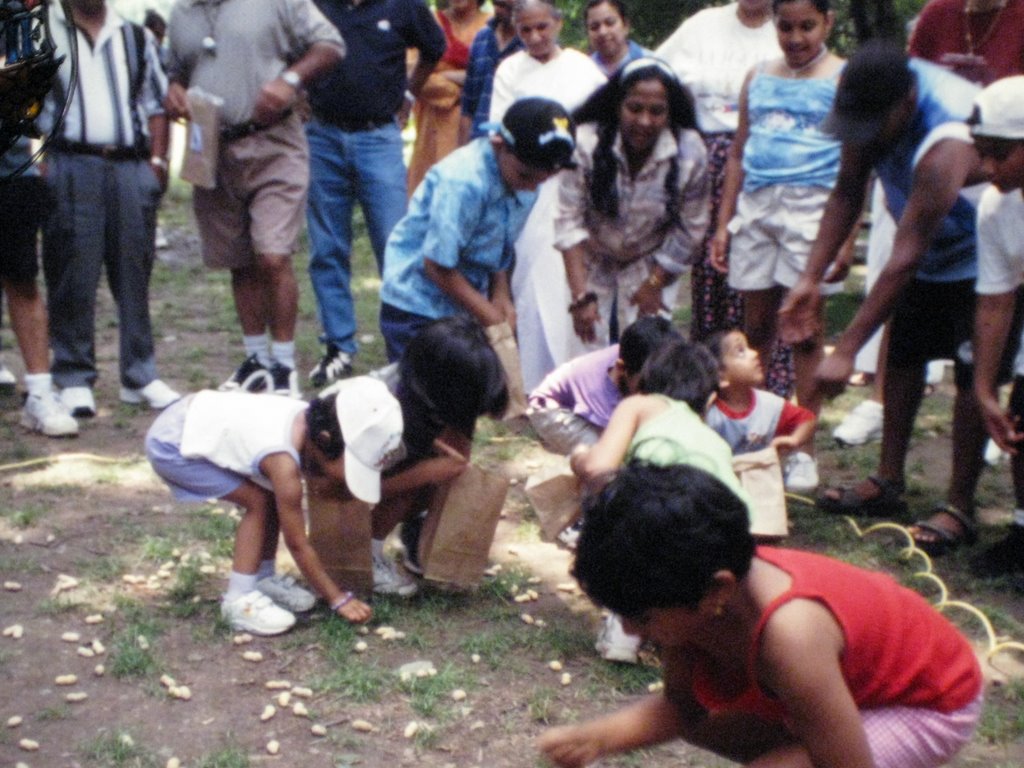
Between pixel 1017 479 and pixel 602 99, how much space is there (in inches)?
78.5

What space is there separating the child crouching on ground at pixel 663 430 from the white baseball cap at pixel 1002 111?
1.03 m

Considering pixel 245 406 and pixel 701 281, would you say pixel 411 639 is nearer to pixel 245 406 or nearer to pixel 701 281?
pixel 245 406

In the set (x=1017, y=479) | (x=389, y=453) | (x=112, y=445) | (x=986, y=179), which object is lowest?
(x=112, y=445)

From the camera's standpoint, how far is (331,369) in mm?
6449

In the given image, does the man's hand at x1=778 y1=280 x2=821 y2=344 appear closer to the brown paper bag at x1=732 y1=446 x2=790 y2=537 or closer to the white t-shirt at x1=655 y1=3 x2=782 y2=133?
the brown paper bag at x1=732 y1=446 x2=790 y2=537

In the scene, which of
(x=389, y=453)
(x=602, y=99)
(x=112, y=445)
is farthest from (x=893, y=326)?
(x=112, y=445)

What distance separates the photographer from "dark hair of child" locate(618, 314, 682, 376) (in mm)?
3910

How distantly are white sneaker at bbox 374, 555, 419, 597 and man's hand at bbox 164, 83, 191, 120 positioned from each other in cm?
→ 259

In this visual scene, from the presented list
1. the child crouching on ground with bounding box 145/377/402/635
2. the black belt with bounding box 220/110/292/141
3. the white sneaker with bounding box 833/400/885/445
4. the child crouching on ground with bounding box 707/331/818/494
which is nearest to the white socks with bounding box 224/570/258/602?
the child crouching on ground with bounding box 145/377/402/635

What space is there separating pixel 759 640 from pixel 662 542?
0.25 m

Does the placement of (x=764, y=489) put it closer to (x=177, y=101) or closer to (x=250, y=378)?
(x=250, y=378)

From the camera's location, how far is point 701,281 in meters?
5.68

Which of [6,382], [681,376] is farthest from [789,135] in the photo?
[6,382]

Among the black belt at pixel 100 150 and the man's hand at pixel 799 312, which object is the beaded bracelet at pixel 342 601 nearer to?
the man's hand at pixel 799 312
